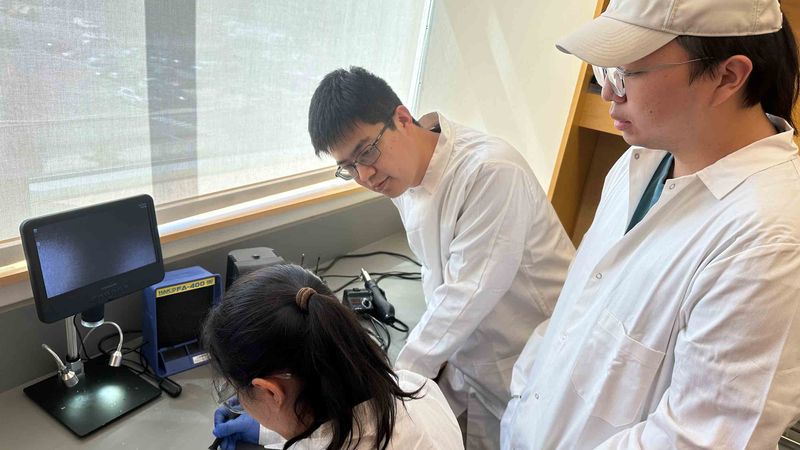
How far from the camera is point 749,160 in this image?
790 millimetres

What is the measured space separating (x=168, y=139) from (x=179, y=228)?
10.0 inches

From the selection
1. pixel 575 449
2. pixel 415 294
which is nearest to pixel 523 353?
pixel 575 449

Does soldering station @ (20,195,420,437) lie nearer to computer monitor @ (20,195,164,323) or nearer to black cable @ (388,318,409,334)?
computer monitor @ (20,195,164,323)

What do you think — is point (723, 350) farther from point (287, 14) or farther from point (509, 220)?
point (287, 14)

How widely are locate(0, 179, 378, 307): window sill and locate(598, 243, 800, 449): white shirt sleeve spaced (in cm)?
124

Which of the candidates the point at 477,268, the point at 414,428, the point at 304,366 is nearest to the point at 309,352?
the point at 304,366

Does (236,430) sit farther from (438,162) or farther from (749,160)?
(749,160)

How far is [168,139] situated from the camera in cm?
148

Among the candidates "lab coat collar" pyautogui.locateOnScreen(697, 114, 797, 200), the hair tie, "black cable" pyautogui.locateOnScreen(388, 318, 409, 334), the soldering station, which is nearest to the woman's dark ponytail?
the hair tie

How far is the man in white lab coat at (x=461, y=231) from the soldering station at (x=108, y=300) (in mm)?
313

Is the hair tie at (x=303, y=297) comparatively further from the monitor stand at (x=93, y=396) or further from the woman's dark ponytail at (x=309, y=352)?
the monitor stand at (x=93, y=396)

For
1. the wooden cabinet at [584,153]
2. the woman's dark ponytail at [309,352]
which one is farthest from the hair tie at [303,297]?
the wooden cabinet at [584,153]

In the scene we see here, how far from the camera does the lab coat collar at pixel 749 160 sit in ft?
2.57

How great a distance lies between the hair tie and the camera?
2.57ft
